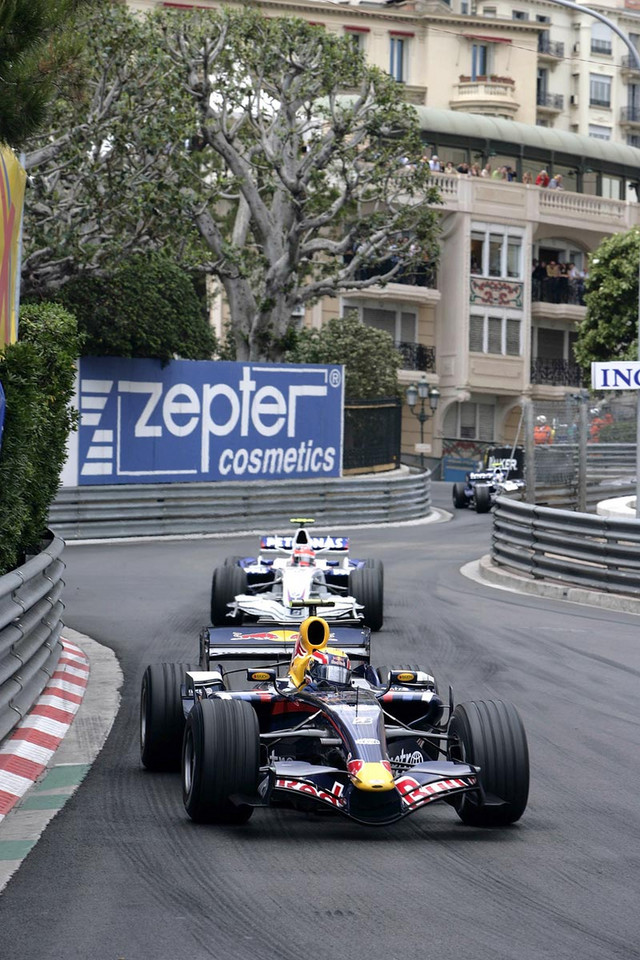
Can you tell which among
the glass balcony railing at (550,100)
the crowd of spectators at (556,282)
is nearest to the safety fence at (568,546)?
the crowd of spectators at (556,282)

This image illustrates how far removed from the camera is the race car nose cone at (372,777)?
624cm

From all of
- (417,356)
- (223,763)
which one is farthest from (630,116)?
(223,763)

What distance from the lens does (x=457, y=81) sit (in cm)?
5922

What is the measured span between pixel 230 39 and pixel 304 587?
1765cm

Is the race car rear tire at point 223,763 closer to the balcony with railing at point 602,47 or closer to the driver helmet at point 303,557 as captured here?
the driver helmet at point 303,557

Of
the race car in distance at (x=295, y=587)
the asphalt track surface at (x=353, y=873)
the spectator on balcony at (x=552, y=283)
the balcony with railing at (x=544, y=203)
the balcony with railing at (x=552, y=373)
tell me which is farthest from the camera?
the balcony with railing at (x=552, y=373)

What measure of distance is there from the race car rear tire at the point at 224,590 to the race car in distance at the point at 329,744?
18.1 feet

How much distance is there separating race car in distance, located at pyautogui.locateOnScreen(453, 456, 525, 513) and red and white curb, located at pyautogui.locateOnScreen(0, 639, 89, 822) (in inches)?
834

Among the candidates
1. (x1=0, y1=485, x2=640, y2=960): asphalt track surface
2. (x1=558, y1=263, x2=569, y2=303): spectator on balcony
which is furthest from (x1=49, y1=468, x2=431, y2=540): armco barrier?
(x1=558, y1=263, x2=569, y2=303): spectator on balcony

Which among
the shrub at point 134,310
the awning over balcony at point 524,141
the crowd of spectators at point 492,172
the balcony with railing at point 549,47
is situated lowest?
the shrub at point 134,310

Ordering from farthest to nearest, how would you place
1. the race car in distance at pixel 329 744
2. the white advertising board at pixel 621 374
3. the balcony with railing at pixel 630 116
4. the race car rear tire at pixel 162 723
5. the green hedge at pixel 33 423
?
the balcony with railing at pixel 630 116
the white advertising board at pixel 621 374
the green hedge at pixel 33 423
the race car rear tire at pixel 162 723
the race car in distance at pixel 329 744

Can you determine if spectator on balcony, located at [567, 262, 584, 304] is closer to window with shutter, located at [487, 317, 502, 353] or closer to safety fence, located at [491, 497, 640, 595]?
window with shutter, located at [487, 317, 502, 353]

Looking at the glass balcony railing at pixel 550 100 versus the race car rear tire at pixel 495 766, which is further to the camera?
the glass balcony railing at pixel 550 100

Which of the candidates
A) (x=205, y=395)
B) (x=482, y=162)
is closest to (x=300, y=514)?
(x=205, y=395)
